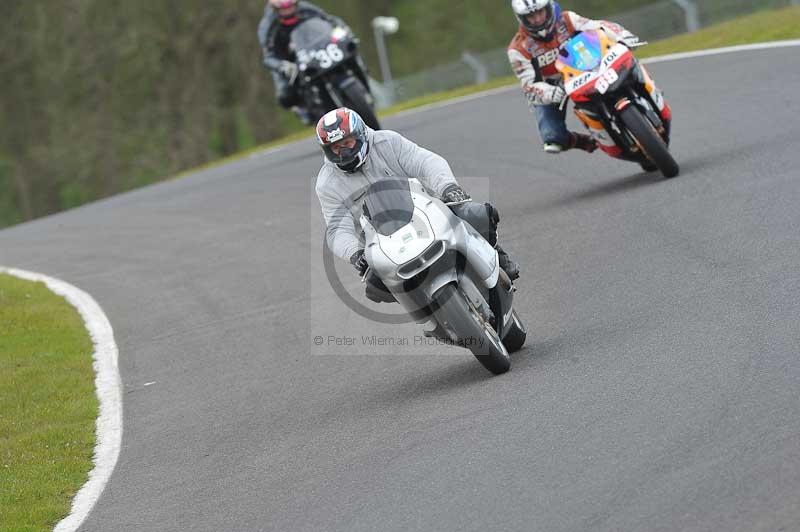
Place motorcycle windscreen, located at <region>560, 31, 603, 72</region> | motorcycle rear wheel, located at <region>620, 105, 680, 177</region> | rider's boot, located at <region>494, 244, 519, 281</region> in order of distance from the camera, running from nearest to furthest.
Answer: rider's boot, located at <region>494, 244, 519, 281</region> → motorcycle rear wheel, located at <region>620, 105, 680, 177</region> → motorcycle windscreen, located at <region>560, 31, 603, 72</region>

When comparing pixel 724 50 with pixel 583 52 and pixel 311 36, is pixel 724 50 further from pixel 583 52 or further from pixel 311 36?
pixel 583 52

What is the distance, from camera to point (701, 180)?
13.0m

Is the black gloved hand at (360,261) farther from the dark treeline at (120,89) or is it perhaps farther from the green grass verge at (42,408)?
the dark treeline at (120,89)

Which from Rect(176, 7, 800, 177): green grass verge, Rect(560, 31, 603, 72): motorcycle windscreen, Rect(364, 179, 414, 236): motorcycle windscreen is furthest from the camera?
Rect(176, 7, 800, 177): green grass verge

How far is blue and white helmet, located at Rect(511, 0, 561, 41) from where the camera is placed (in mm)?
13219

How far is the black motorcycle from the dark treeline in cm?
2456

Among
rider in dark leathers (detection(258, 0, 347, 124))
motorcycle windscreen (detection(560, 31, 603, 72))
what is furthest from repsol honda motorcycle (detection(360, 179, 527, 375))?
rider in dark leathers (detection(258, 0, 347, 124))

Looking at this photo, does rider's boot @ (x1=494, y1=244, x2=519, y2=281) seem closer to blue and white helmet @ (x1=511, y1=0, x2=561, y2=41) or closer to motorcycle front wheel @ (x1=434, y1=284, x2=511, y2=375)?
motorcycle front wheel @ (x1=434, y1=284, x2=511, y2=375)

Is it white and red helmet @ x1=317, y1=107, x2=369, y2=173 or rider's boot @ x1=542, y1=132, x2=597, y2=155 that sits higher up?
white and red helmet @ x1=317, y1=107, x2=369, y2=173

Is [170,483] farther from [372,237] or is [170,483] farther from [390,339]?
[390,339]

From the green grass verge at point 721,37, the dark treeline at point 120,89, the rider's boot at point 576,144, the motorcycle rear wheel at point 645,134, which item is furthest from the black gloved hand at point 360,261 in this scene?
the dark treeline at point 120,89

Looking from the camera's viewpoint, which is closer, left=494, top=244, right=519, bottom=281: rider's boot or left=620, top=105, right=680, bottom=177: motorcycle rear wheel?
left=494, top=244, right=519, bottom=281: rider's boot

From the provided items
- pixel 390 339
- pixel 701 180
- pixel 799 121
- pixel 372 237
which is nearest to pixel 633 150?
pixel 701 180

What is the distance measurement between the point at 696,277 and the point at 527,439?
321cm
